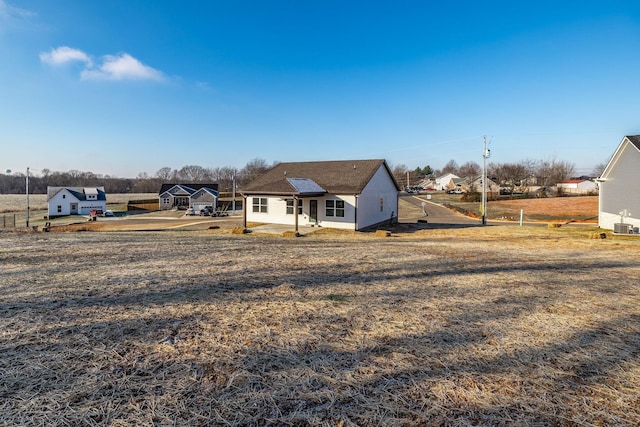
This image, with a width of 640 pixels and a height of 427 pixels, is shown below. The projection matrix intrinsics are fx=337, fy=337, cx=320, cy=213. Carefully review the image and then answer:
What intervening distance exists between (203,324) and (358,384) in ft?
7.19

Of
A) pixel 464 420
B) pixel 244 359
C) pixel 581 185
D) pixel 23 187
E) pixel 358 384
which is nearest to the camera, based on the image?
pixel 464 420

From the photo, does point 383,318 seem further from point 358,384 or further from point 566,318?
point 566,318

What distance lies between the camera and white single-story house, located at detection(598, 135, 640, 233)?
63.9 feet

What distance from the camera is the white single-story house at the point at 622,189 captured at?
1947cm

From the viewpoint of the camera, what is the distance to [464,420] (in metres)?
2.48

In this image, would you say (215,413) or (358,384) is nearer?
(215,413)

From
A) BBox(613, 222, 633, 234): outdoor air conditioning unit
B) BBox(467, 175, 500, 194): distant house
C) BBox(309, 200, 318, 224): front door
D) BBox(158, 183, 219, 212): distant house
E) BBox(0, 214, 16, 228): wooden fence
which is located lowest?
BBox(0, 214, 16, 228): wooden fence

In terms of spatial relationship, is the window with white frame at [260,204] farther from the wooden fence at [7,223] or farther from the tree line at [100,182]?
the tree line at [100,182]

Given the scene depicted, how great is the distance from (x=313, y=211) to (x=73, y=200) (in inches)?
1984

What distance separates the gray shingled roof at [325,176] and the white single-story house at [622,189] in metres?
14.4

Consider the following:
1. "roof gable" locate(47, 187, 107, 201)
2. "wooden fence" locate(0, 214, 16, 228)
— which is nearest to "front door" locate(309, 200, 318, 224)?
"wooden fence" locate(0, 214, 16, 228)

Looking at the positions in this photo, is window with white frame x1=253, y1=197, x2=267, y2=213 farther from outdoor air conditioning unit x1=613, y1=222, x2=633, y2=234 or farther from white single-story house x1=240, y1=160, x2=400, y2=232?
outdoor air conditioning unit x1=613, y1=222, x2=633, y2=234

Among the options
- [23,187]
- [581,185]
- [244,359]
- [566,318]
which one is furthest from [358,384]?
[23,187]

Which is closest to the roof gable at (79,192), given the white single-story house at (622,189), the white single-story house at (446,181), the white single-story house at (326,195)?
the white single-story house at (326,195)
